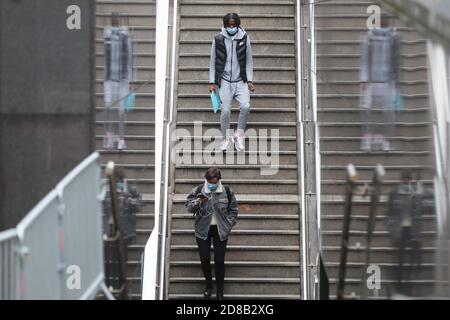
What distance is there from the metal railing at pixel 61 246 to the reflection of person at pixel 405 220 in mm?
2428

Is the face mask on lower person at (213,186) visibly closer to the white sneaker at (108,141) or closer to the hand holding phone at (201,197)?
the hand holding phone at (201,197)

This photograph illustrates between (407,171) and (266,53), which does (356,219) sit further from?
(266,53)

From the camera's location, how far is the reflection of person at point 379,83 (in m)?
9.45

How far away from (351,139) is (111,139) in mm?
2310

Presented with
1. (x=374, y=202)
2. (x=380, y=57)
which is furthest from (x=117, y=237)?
(x=380, y=57)

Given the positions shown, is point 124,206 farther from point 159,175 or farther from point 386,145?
point 159,175

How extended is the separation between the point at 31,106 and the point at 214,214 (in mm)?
4094

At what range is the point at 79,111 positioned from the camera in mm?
9766

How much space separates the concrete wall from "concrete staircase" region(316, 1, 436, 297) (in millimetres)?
2539

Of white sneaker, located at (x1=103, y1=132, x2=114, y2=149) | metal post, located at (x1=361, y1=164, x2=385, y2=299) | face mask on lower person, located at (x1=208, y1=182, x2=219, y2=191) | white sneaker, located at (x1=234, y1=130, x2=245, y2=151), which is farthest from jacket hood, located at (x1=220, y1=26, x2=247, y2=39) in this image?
metal post, located at (x1=361, y1=164, x2=385, y2=299)

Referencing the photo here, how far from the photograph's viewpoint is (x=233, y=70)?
15.1 metres

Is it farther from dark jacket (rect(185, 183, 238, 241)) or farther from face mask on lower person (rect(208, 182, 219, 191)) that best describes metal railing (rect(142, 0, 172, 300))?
face mask on lower person (rect(208, 182, 219, 191))

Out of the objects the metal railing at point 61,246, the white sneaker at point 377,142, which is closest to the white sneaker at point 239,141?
the white sneaker at point 377,142
